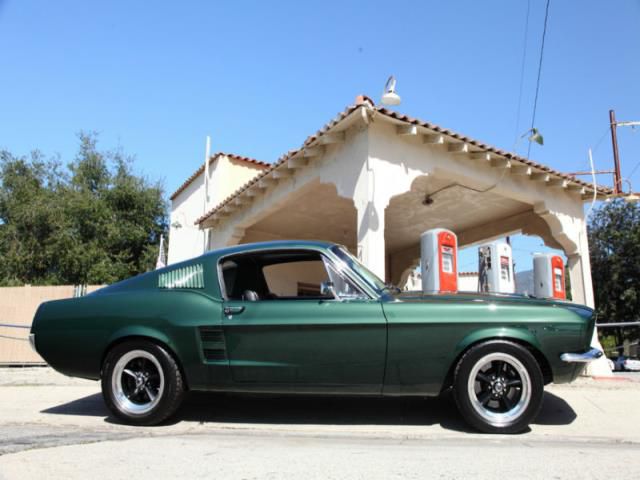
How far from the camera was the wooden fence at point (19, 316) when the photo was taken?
1131cm

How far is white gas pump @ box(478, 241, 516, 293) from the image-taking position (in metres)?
7.94

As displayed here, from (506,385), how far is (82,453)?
9.26 ft

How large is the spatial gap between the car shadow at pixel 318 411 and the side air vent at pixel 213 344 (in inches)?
23.4

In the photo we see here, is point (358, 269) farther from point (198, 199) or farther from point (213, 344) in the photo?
point (198, 199)

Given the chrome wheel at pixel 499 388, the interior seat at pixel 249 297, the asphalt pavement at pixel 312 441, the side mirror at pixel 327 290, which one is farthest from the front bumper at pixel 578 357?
the interior seat at pixel 249 297

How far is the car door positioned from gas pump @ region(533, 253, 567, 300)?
6.20 metres

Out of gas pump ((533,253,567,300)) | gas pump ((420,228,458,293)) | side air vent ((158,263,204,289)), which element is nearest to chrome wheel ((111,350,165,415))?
side air vent ((158,263,204,289))

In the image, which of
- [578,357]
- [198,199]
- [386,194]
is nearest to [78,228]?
[198,199]

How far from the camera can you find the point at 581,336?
3.48 m

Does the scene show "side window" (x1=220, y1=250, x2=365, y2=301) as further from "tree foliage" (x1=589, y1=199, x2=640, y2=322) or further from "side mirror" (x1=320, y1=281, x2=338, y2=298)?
"tree foliage" (x1=589, y1=199, x2=640, y2=322)

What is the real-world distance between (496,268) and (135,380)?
601 cm

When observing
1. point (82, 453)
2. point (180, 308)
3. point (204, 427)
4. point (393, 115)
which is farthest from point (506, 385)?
point (393, 115)

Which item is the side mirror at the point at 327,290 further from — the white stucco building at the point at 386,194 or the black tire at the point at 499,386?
the white stucco building at the point at 386,194

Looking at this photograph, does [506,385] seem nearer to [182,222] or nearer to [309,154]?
[309,154]
